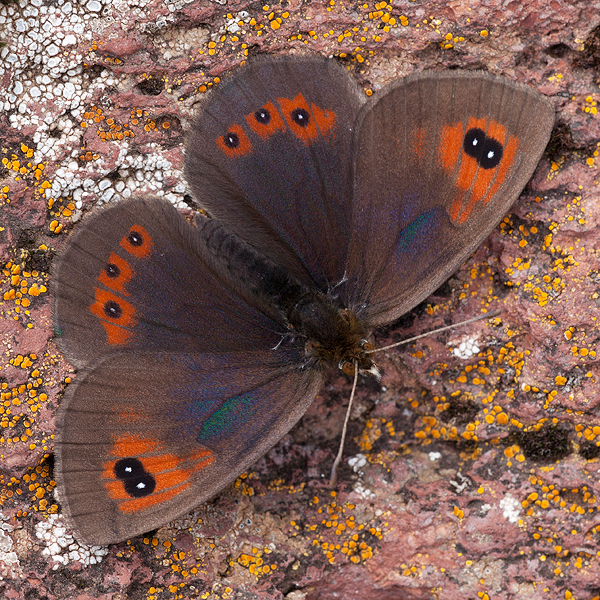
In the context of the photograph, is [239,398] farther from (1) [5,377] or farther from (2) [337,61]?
(2) [337,61]

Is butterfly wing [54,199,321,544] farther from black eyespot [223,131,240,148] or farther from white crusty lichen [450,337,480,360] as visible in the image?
white crusty lichen [450,337,480,360]

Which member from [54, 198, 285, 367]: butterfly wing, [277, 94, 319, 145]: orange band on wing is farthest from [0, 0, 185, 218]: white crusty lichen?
[277, 94, 319, 145]: orange band on wing

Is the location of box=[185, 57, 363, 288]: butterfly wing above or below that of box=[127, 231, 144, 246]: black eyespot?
above

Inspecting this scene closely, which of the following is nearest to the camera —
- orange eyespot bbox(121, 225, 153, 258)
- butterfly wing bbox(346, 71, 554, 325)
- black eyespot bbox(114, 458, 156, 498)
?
black eyespot bbox(114, 458, 156, 498)

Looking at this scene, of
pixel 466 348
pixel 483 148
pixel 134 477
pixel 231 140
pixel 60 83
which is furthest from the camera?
pixel 466 348

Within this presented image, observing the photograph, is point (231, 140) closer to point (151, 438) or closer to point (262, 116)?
point (262, 116)

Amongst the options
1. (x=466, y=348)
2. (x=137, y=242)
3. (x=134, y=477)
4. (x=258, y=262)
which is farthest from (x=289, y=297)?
(x=134, y=477)

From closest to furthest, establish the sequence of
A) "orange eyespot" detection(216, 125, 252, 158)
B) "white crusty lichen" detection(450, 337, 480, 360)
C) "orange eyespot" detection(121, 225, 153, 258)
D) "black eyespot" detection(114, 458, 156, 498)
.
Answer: "black eyespot" detection(114, 458, 156, 498), "orange eyespot" detection(121, 225, 153, 258), "orange eyespot" detection(216, 125, 252, 158), "white crusty lichen" detection(450, 337, 480, 360)
